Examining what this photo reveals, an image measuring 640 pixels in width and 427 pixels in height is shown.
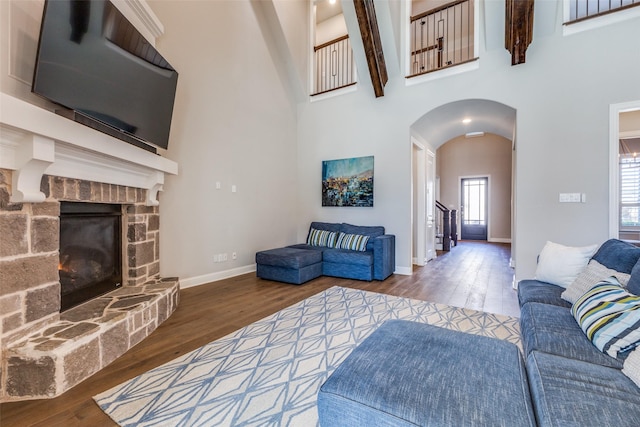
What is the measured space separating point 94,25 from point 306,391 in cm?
288

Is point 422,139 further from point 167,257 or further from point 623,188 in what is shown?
point 167,257

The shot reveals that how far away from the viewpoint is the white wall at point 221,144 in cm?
372

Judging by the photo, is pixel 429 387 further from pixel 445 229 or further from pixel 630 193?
pixel 445 229

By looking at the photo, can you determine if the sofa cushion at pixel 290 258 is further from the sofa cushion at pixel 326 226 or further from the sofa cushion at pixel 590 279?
the sofa cushion at pixel 590 279

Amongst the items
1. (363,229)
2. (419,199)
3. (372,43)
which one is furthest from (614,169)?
(372,43)

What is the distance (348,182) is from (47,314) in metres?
4.27

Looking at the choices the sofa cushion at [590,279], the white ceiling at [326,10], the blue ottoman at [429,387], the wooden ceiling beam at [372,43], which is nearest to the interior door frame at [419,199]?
the wooden ceiling beam at [372,43]

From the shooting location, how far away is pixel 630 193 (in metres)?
4.86

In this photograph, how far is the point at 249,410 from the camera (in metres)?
1.53

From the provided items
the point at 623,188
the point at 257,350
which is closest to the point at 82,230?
the point at 257,350

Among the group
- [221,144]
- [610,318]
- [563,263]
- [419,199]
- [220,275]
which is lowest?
[220,275]

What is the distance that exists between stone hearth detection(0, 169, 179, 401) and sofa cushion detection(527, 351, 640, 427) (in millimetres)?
2389

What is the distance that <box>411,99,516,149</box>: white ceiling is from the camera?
4316 mm

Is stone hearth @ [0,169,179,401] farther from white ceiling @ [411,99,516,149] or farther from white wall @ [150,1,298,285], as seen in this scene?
white ceiling @ [411,99,516,149]
